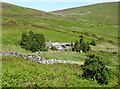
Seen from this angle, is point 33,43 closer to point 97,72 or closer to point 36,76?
point 36,76

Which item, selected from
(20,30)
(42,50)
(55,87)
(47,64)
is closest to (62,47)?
(42,50)

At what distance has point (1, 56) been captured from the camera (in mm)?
49344

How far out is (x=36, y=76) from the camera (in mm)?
39125

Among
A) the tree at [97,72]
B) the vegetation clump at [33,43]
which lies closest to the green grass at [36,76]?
the tree at [97,72]

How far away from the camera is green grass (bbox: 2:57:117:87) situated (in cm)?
3553

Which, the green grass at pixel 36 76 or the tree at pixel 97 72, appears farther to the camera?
the tree at pixel 97 72

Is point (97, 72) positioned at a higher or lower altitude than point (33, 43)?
lower

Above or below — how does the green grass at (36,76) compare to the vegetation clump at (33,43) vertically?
below

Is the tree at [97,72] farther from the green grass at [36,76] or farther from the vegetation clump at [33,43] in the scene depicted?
the vegetation clump at [33,43]

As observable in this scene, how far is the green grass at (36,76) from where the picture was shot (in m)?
35.5

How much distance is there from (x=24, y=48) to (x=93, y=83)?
95.9 feet

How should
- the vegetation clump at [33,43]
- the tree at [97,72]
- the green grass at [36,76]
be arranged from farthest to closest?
the vegetation clump at [33,43] < the tree at [97,72] < the green grass at [36,76]

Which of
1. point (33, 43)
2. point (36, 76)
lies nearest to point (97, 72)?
point (36, 76)

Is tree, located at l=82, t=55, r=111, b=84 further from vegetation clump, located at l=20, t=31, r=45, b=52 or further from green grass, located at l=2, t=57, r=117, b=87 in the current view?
vegetation clump, located at l=20, t=31, r=45, b=52
